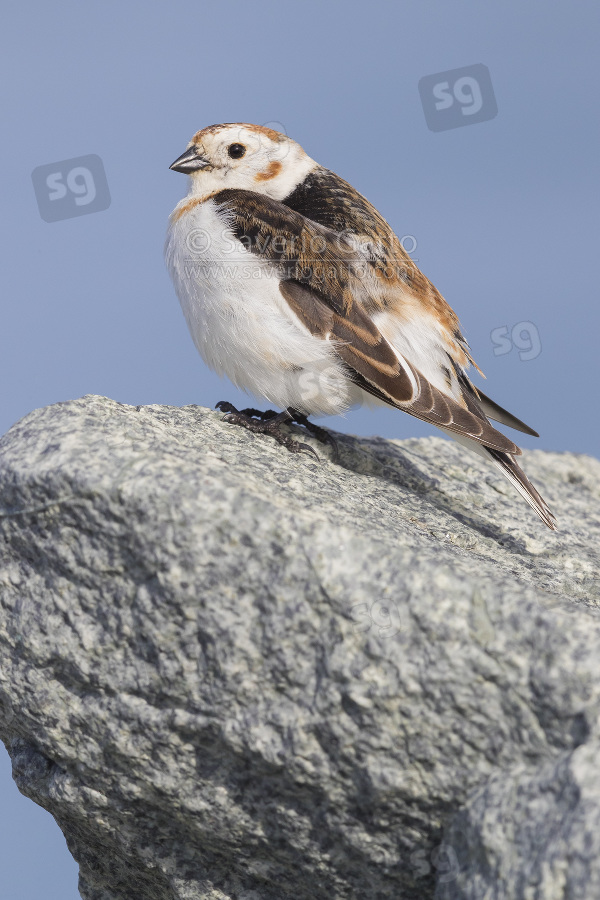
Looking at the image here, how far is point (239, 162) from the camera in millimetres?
4180

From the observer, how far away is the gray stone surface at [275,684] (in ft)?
7.37

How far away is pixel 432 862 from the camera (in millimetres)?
2486

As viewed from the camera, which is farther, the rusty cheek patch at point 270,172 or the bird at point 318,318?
the rusty cheek patch at point 270,172

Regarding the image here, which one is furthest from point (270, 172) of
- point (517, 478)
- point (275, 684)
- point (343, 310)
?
point (275, 684)

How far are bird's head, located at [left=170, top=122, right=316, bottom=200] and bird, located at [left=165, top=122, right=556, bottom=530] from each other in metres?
0.17

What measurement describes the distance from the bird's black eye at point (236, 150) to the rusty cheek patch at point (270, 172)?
0.39 ft

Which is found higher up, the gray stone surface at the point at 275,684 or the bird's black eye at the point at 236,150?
the bird's black eye at the point at 236,150

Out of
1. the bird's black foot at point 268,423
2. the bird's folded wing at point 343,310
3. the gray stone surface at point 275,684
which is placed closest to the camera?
the gray stone surface at point 275,684

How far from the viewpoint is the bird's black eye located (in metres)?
4.15

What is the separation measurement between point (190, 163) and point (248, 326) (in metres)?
1.00

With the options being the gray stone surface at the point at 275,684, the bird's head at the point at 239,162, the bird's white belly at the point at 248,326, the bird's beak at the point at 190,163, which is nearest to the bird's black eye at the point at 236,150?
the bird's head at the point at 239,162

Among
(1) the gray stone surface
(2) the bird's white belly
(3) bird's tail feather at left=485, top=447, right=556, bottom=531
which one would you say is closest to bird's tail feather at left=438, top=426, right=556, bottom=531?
(3) bird's tail feather at left=485, top=447, right=556, bottom=531

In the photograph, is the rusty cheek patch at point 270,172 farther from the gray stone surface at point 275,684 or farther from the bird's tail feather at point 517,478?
the gray stone surface at point 275,684

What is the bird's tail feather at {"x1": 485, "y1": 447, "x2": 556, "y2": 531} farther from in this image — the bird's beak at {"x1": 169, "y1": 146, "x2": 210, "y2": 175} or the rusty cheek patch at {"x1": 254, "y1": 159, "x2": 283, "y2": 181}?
the bird's beak at {"x1": 169, "y1": 146, "x2": 210, "y2": 175}
